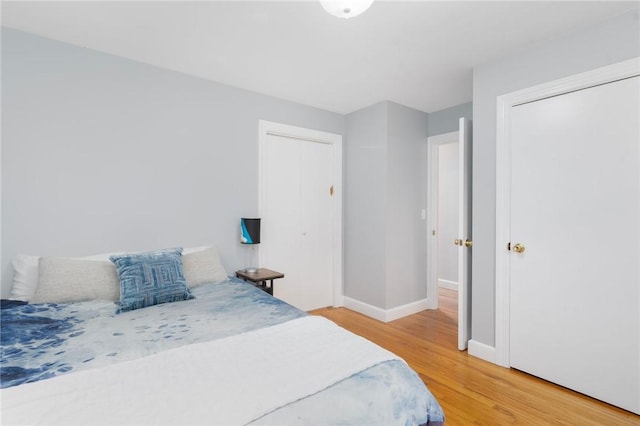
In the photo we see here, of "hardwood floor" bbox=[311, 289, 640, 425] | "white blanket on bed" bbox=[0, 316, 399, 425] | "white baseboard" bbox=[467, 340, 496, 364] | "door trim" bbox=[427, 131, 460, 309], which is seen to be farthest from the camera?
"door trim" bbox=[427, 131, 460, 309]

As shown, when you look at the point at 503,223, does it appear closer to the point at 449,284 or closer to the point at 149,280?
the point at 149,280

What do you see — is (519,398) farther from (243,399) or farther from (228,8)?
(228,8)

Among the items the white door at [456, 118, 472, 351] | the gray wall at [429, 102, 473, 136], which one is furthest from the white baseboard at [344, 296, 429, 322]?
the gray wall at [429, 102, 473, 136]

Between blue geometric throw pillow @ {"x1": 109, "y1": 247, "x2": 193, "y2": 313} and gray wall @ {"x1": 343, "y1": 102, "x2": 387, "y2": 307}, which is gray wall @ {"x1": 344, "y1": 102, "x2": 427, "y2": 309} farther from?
blue geometric throw pillow @ {"x1": 109, "y1": 247, "x2": 193, "y2": 313}

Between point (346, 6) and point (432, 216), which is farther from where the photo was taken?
point (432, 216)

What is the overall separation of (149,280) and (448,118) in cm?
360

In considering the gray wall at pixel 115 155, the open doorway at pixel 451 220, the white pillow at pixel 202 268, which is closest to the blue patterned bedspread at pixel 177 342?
the white pillow at pixel 202 268

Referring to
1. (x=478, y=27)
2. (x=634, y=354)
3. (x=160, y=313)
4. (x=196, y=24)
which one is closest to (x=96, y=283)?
(x=160, y=313)

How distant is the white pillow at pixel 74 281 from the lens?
1.96 m

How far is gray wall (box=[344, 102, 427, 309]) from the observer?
3.51m

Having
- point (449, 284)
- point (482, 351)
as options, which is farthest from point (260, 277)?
point (449, 284)

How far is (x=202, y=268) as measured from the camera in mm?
2498

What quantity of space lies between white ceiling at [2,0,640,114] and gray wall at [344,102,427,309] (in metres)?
0.75

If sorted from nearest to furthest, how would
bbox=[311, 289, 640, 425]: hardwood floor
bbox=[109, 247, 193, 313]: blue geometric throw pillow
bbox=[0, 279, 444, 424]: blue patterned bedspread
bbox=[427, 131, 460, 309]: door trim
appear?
1. bbox=[0, 279, 444, 424]: blue patterned bedspread
2. bbox=[311, 289, 640, 425]: hardwood floor
3. bbox=[109, 247, 193, 313]: blue geometric throw pillow
4. bbox=[427, 131, 460, 309]: door trim
